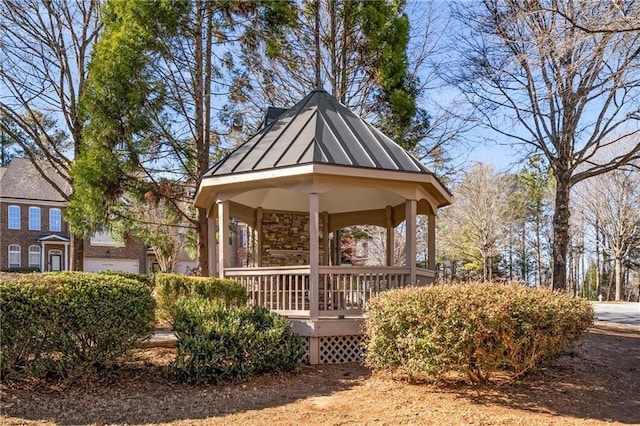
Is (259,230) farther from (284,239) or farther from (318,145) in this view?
(318,145)

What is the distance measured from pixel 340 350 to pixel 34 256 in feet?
89.9

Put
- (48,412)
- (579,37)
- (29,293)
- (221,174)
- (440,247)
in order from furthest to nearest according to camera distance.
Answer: (440,247)
(221,174)
(579,37)
(29,293)
(48,412)

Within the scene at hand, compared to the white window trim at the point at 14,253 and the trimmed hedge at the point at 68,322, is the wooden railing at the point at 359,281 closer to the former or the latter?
the trimmed hedge at the point at 68,322

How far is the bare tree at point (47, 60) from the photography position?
13586mm

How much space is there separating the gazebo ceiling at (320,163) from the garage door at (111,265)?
23309mm

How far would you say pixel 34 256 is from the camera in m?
29.2

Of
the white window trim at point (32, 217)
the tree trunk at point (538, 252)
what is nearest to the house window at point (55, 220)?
the white window trim at point (32, 217)

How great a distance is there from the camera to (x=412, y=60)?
15000 millimetres

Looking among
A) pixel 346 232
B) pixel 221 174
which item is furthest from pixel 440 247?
pixel 221 174

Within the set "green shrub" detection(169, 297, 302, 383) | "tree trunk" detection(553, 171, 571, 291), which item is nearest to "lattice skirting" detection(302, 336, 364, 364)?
"green shrub" detection(169, 297, 302, 383)

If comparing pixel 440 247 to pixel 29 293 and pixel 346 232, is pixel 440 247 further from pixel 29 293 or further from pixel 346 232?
pixel 29 293

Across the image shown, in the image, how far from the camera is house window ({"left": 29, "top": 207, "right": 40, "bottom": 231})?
2916 centimetres

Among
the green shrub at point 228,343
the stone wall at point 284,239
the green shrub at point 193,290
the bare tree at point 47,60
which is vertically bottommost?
the green shrub at point 228,343

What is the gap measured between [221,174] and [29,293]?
12.4 feet
